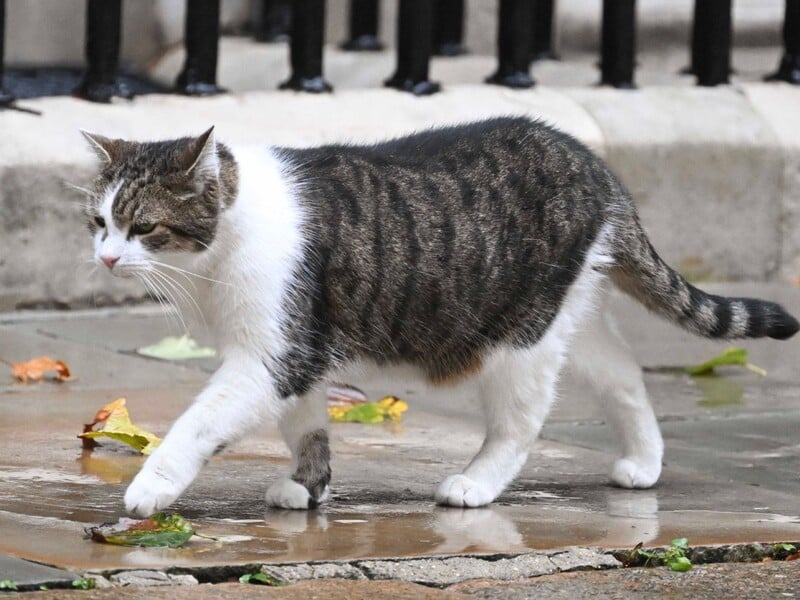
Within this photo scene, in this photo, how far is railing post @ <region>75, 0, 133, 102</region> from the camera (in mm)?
7309

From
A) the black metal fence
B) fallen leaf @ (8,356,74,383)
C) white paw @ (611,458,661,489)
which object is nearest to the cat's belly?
white paw @ (611,458,661,489)

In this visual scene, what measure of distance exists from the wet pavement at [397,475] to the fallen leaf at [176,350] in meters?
0.10

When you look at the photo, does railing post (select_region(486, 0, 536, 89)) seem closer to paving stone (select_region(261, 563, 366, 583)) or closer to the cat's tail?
the cat's tail

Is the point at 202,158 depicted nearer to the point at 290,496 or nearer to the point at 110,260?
the point at 110,260

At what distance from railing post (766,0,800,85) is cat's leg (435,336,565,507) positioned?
4813mm

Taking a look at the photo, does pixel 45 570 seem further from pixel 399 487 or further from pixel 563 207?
pixel 563 207

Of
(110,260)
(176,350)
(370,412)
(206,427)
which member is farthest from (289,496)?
(176,350)

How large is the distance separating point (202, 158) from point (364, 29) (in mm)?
5244

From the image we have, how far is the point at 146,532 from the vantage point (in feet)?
11.8

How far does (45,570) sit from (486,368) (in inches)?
63.3

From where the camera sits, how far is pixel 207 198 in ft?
13.3

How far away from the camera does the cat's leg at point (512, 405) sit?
4.33m

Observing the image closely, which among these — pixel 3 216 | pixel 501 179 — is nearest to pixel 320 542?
pixel 501 179

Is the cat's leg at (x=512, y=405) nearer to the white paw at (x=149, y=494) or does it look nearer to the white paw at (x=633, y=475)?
the white paw at (x=633, y=475)
